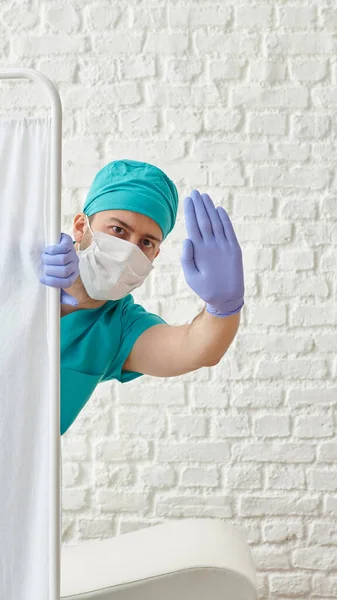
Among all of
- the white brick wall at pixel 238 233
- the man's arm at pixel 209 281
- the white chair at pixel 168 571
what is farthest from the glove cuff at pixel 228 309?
the white brick wall at pixel 238 233

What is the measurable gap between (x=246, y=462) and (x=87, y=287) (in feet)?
4.60

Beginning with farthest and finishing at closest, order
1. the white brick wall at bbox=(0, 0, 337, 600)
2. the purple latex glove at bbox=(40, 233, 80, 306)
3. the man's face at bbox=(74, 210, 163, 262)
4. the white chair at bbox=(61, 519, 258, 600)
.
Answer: the white brick wall at bbox=(0, 0, 337, 600) < the white chair at bbox=(61, 519, 258, 600) < the man's face at bbox=(74, 210, 163, 262) < the purple latex glove at bbox=(40, 233, 80, 306)

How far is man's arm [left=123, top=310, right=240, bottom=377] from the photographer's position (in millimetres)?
1450

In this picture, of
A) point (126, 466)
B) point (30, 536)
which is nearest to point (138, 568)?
point (30, 536)

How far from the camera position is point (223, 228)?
52.4 inches

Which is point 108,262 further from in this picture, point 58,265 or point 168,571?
point 168,571

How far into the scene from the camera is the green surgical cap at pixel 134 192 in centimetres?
150

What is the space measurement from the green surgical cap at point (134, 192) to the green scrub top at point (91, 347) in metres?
0.21

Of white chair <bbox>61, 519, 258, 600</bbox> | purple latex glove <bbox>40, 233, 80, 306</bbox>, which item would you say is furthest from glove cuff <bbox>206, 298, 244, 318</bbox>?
white chair <bbox>61, 519, 258, 600</bbox>

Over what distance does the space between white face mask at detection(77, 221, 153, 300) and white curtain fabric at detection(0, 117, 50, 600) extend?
8.4 inches

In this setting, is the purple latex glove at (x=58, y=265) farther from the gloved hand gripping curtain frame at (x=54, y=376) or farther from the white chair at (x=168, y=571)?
the white chair at (x=168, y=571)

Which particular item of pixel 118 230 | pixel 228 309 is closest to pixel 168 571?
pixel 228 309

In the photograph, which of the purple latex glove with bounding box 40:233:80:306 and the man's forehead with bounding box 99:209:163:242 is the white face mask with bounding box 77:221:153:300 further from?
the purple latex glove with bounding box 40:233:80:306

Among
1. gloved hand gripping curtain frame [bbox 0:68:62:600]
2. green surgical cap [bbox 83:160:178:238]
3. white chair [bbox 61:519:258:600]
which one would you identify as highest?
green surgical cap [bbox 83:160:178:238]
